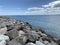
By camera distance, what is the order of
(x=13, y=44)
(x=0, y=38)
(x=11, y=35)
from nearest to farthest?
(x=13, y=44) < (x=0, y=38) < (x=11, y=35)

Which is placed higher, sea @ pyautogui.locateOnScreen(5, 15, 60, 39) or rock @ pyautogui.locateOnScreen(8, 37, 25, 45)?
rock @ pyautogui.locateOnScreen(8, 37, 25, 45)

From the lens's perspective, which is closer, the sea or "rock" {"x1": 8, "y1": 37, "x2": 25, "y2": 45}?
"rock" {"x1": 8, "y1": 37, "x2": 25, "y2": 45}

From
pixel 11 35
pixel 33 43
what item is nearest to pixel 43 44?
pixel 33 43

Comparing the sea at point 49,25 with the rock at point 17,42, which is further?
the sea at point 49,25

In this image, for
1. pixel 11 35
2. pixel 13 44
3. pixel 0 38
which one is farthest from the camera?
pixel 11 35

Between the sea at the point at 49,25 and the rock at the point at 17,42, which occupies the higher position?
the rock at the point at 17,42

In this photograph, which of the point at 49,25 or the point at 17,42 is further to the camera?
the point at 49,25

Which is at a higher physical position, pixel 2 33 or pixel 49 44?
pixel 2 33

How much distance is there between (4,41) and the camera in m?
4.25

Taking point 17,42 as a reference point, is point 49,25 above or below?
below

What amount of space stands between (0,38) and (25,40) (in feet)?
2.26

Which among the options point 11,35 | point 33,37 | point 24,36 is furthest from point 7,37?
point 33,37

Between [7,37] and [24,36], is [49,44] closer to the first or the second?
[24,36]

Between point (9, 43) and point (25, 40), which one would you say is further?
point (25, 40)
